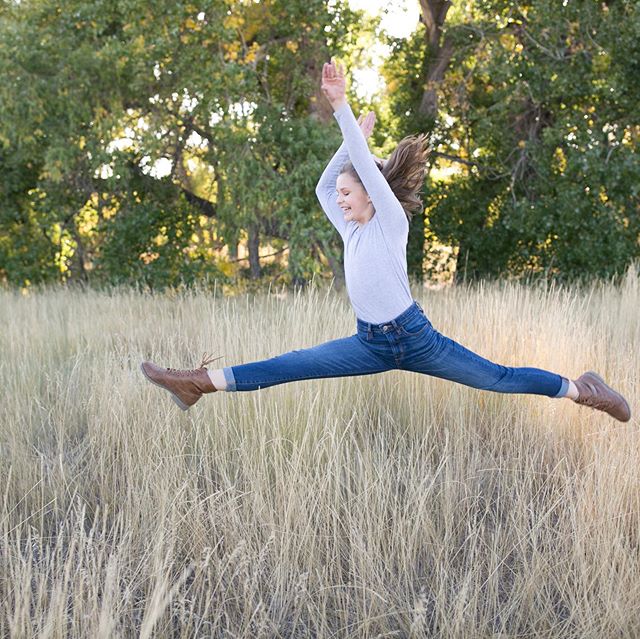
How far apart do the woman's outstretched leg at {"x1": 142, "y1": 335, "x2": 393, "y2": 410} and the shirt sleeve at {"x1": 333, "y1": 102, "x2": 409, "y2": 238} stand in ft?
1.78

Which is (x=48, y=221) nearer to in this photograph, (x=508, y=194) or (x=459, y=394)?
(x=508, y=194)

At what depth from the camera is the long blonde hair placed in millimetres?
3211

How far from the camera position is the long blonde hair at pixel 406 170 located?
321cm

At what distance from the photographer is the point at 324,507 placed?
10.2 feet

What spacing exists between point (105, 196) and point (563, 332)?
32.9 ft

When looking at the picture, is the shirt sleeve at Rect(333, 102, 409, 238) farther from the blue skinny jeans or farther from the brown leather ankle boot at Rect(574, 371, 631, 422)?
the brown leather ankle boot at Rect(574, 371, 631, 422)

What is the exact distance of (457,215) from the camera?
520 inches

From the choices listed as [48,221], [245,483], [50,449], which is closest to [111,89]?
[48,221]

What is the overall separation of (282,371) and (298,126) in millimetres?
7597

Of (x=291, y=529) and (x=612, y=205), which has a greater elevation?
(x=612, y=205)

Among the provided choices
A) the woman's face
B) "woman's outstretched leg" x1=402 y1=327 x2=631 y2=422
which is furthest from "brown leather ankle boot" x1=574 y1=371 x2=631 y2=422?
the woman's face

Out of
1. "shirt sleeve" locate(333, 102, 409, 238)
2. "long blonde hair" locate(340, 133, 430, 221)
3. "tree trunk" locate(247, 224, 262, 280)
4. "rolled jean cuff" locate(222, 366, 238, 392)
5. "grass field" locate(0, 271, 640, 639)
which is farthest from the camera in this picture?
"tree trunk" locate(247, 224, 262, 280)

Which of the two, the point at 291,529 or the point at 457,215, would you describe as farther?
the point at 457,215

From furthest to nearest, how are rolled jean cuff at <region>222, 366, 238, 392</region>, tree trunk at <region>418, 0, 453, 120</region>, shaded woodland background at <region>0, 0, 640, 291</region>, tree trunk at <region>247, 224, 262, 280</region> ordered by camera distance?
1. tree trunk at <region>247, 224, 262, 280</region>
2. tree trunk at <region>418, 0, 453, 120</region>
3. shaded woodland background at <region>0, 0, 640, 291</region>
4. rolled jean cuff at <region>222, 366, 238, 392</region>
